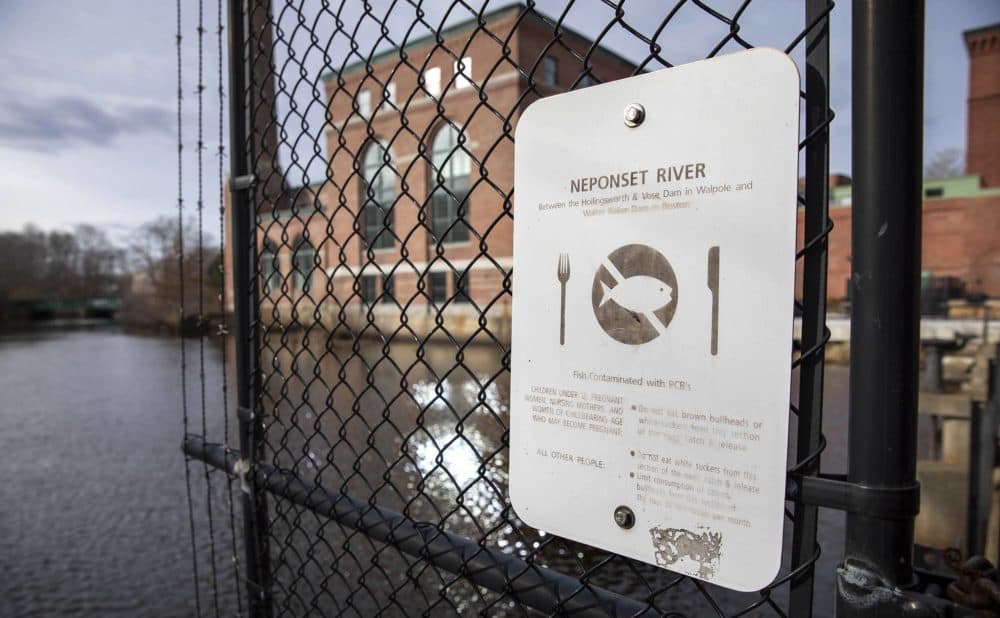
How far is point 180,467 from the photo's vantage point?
10.1 meters

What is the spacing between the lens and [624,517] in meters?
1.02

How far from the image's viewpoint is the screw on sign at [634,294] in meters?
0.94

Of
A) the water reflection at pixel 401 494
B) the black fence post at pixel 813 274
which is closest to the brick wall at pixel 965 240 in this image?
the water reflection at pixel 401 494

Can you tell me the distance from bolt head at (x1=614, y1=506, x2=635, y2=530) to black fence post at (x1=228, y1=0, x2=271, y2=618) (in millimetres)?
1586

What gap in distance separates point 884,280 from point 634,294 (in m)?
0.35

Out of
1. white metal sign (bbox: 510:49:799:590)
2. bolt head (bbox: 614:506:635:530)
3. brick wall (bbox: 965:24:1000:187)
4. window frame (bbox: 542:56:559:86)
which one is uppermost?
brick wall (bbox: 965:24:1000:187)

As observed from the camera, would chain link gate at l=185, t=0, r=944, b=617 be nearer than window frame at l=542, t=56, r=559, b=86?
Yes

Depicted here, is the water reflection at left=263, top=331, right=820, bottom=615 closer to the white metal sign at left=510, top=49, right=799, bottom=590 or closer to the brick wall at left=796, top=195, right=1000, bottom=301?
the white metal sign at left=510, top=49, right=799, bottom=590

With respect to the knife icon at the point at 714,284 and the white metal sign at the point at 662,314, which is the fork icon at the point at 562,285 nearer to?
the white metal sign at the point at 662,314

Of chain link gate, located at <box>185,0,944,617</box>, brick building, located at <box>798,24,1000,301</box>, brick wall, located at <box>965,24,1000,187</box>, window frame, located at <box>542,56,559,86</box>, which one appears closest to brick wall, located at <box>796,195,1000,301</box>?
brick building, located at <box>798,24,1000,301</box>

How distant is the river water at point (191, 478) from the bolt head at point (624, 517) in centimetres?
38

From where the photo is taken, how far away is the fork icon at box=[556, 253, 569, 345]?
107 cm

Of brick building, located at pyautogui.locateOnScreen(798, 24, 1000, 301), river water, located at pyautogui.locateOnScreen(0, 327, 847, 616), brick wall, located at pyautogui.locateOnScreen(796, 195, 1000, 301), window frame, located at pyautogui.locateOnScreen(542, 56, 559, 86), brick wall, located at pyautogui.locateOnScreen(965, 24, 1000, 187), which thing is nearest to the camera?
river water, located at pyautogui.locateOnScreen(0, 327, 847, 616)

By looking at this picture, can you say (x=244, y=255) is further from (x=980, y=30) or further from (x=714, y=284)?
(x=980, y=30)
